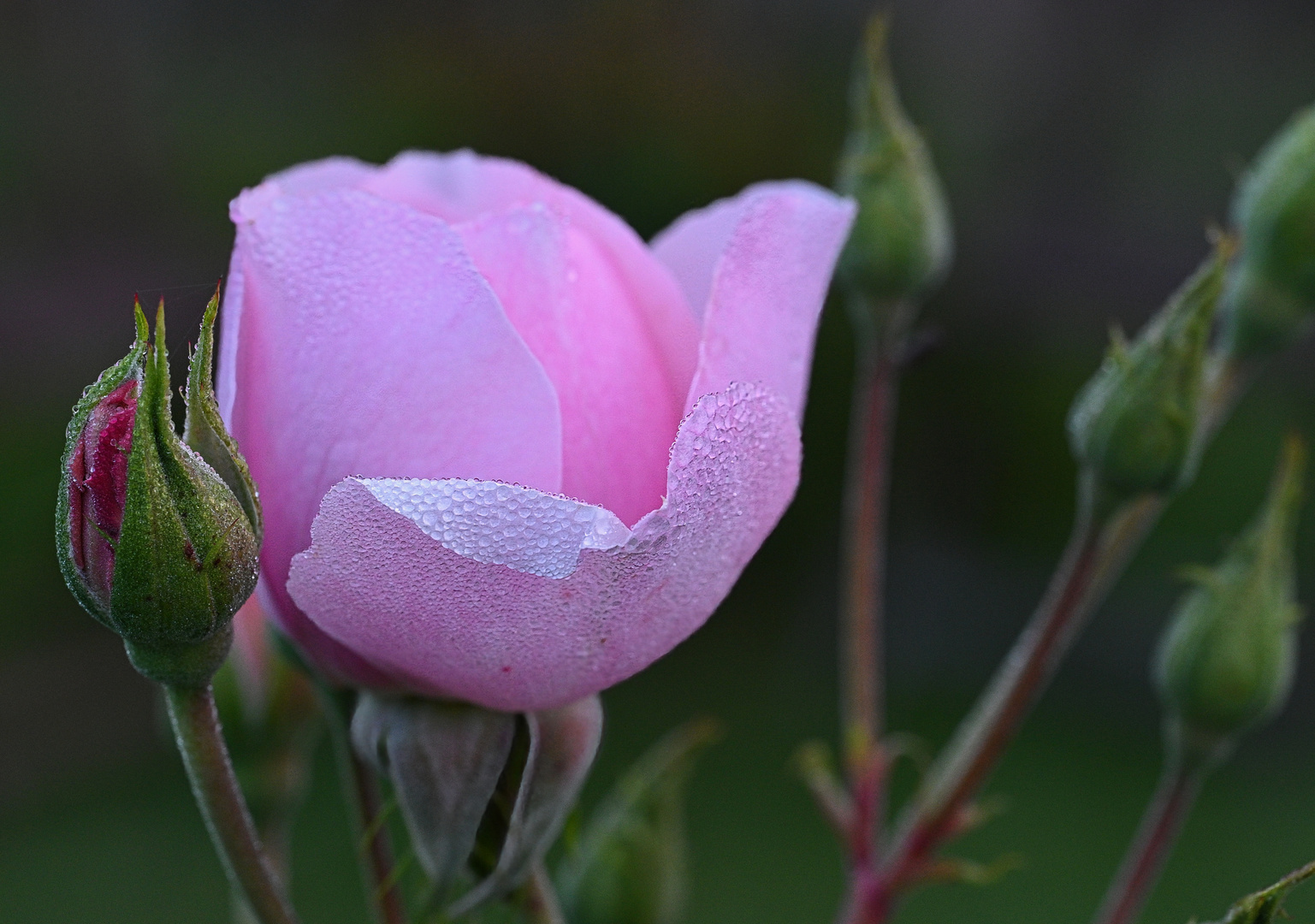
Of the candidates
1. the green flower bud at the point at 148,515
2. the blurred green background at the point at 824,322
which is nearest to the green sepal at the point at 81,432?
the green flower bud at the point at 148,515

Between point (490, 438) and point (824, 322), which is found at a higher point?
point (490, 438)

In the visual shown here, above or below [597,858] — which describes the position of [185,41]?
above

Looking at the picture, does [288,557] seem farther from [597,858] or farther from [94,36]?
[94,36]

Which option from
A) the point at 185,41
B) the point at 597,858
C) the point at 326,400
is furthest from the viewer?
the point at 185,41

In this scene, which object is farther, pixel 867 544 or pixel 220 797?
pixel 867 544

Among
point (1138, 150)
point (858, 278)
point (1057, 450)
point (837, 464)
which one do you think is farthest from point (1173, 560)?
point (858, 278)

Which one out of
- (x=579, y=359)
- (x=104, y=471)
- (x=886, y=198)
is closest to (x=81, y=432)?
(x=104, y=471)

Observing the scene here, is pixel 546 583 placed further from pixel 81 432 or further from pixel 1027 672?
pixel 1027 672
